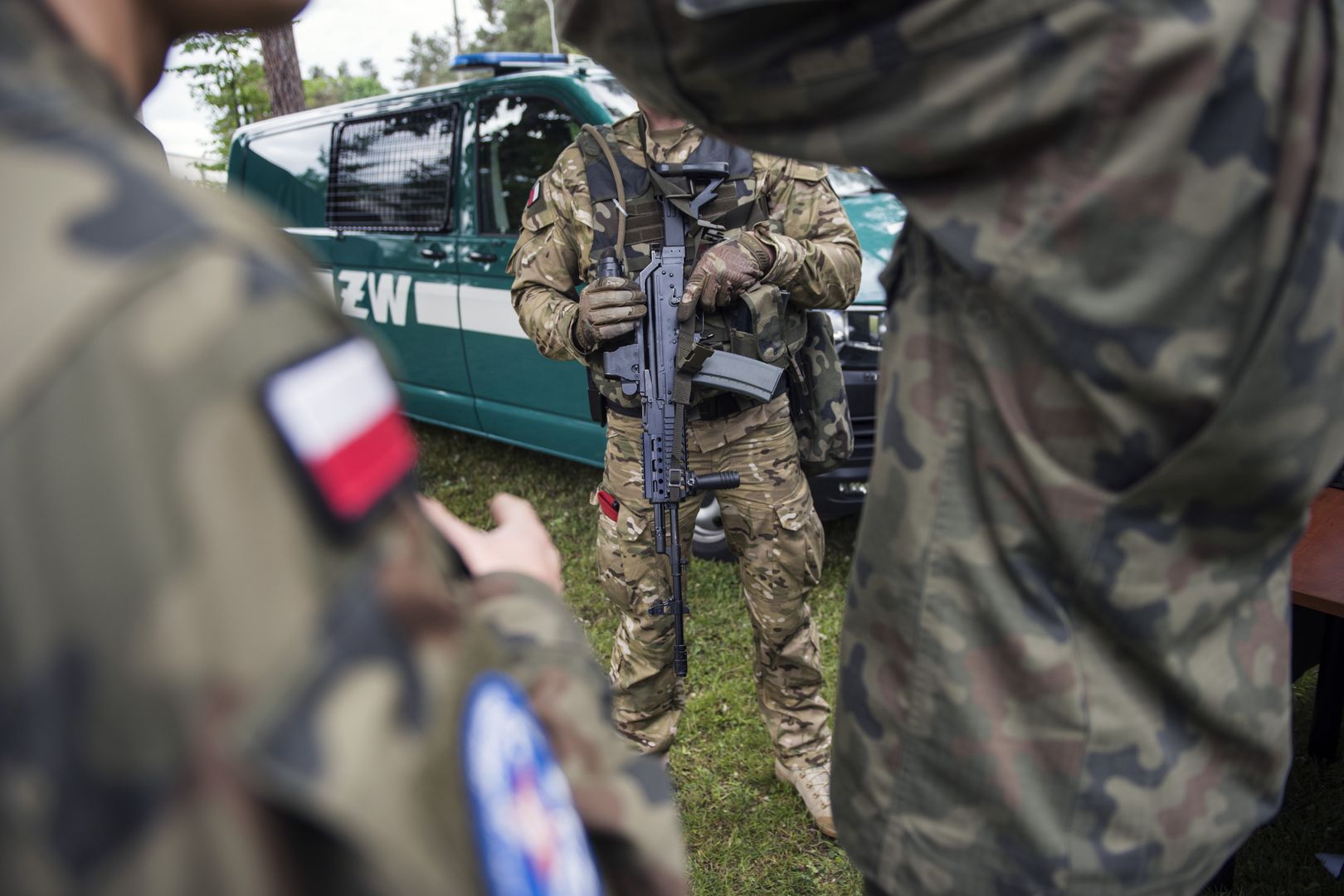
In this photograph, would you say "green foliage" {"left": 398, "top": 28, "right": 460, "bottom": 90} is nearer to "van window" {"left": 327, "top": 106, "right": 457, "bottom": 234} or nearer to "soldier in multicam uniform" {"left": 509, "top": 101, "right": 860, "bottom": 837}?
"van window" {"left": 327, "top": 106, "right": 457, "bottom": 234}

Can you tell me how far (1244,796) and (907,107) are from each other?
2.80 feet

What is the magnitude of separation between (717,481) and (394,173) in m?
3.43

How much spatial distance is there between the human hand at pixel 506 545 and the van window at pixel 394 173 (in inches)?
164

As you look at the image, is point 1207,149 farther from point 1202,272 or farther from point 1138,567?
point 1138,567

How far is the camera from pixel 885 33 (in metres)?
0.94

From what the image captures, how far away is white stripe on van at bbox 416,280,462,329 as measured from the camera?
4797 millimetres

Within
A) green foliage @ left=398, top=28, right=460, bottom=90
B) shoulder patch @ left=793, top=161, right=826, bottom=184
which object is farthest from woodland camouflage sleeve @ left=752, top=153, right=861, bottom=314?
green foliage @ left=398, top=28, right=460, bottom=90

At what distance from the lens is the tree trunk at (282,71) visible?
891 cm

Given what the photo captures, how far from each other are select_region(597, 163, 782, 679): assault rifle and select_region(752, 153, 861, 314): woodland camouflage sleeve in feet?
0.64

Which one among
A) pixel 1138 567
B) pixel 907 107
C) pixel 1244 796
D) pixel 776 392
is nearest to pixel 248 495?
pixel 907 107

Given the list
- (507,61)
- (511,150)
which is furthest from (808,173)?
(507,61)

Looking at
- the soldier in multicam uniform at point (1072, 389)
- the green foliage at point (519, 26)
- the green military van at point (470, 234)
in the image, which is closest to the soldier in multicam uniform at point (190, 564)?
the soldier in multicam uniform at point (1072, 389)

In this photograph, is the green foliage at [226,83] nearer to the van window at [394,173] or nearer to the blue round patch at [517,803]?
the van window at [394,173]

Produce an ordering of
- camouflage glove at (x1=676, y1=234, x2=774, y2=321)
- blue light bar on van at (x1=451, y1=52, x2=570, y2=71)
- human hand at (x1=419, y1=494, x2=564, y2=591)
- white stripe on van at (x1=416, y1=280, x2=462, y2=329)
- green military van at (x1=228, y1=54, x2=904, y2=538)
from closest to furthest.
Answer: human hand at (x1=419, y1=494, x2=564, y2=591) → camouflage glove at (x1=676, y1=234, x2=774, y2=321) → green military van at (x1=228, y1=54, x2=904, y2=538) → blue light bar on van at (x1=451, y1=52, x2=570, y2=71) → white stripe on van at (x1=416, y1=280, x2=462, y2=329)
